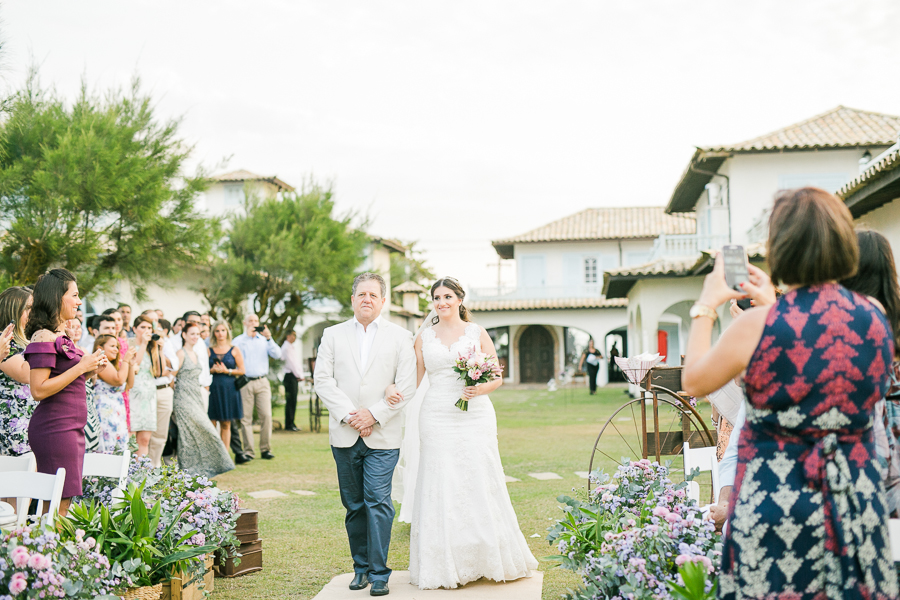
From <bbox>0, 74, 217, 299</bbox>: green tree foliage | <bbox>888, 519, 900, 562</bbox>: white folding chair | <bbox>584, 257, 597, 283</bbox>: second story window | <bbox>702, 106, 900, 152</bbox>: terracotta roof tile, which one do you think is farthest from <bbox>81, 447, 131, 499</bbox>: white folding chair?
<bbox>584, 257, 597, 283</bbox>: second story window

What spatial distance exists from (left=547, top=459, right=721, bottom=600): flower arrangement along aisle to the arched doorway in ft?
123

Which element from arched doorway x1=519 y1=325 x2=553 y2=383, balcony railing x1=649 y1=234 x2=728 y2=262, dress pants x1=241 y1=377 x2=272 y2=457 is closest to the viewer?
dress pants x1=241 y1=377 x2=272 y2=457

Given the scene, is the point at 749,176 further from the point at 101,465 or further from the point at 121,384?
the point at 101,465

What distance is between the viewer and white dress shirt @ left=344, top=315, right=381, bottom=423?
5.33 m

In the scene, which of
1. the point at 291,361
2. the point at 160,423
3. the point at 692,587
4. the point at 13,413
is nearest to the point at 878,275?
the point at 692,587

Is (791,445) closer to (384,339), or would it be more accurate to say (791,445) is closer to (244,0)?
(384,339)

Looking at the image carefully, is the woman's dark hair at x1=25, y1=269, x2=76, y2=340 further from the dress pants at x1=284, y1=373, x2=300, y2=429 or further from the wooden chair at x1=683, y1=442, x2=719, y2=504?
the dress pants at x1=284, y1=373, x2=300, y2=429

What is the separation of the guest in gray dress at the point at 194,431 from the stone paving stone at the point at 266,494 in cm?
43

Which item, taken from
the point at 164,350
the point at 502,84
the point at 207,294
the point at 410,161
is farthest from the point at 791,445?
the point at 410,161

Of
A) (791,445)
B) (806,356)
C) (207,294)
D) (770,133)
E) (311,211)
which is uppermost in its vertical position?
(770,133)

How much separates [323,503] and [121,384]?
2885 mm

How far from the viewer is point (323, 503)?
26.9 ft

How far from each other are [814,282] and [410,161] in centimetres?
2626

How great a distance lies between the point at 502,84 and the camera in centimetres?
1311
